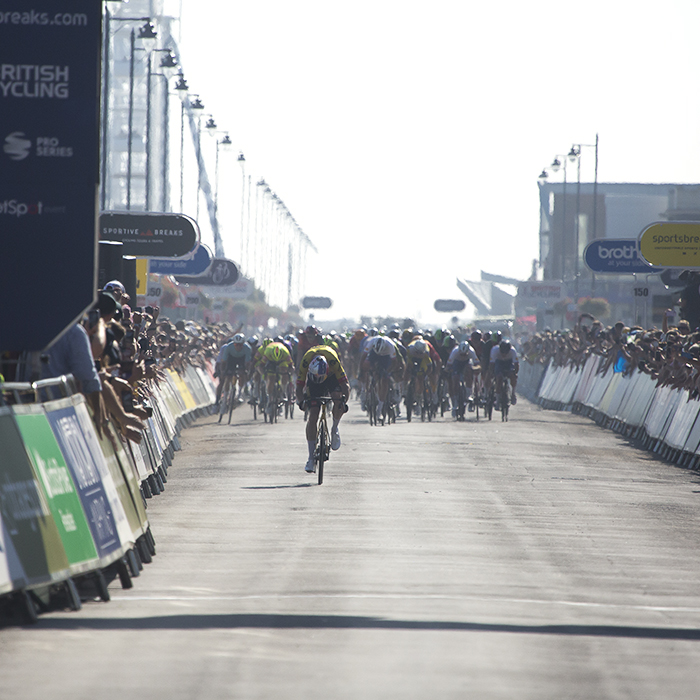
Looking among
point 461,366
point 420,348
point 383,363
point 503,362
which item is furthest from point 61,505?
point 503,362

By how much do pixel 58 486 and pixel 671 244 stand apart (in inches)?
942

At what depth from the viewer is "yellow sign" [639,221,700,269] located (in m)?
29.4

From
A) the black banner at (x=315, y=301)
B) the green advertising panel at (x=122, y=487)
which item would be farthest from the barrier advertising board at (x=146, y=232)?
the black banner at (x=315, y=301)

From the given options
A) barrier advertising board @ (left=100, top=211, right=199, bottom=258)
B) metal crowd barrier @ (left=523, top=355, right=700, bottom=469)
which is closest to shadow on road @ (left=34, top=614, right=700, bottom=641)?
metal crowd barrier @ (left=523, top=355, right=700, bottom=469)

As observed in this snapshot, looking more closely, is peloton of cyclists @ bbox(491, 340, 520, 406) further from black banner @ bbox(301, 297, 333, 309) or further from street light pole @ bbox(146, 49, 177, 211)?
black banner @ bbox(301, 297, 333, 309)

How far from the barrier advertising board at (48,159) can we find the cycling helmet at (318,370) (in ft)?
21.3

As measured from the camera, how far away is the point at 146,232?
22.7 meters

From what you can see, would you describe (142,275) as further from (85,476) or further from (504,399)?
(85,476)

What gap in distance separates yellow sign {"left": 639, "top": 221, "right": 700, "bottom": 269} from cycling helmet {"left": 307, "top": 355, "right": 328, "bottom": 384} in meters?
15.4

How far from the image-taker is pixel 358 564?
969cm

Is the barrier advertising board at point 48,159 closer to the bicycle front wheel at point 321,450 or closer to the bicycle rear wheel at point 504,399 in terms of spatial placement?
the bicycle front wheel at point 321,450

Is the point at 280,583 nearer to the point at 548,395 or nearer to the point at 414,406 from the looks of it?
the point at 414,406

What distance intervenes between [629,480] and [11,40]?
33.0 feet

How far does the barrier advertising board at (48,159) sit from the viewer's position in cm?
936
